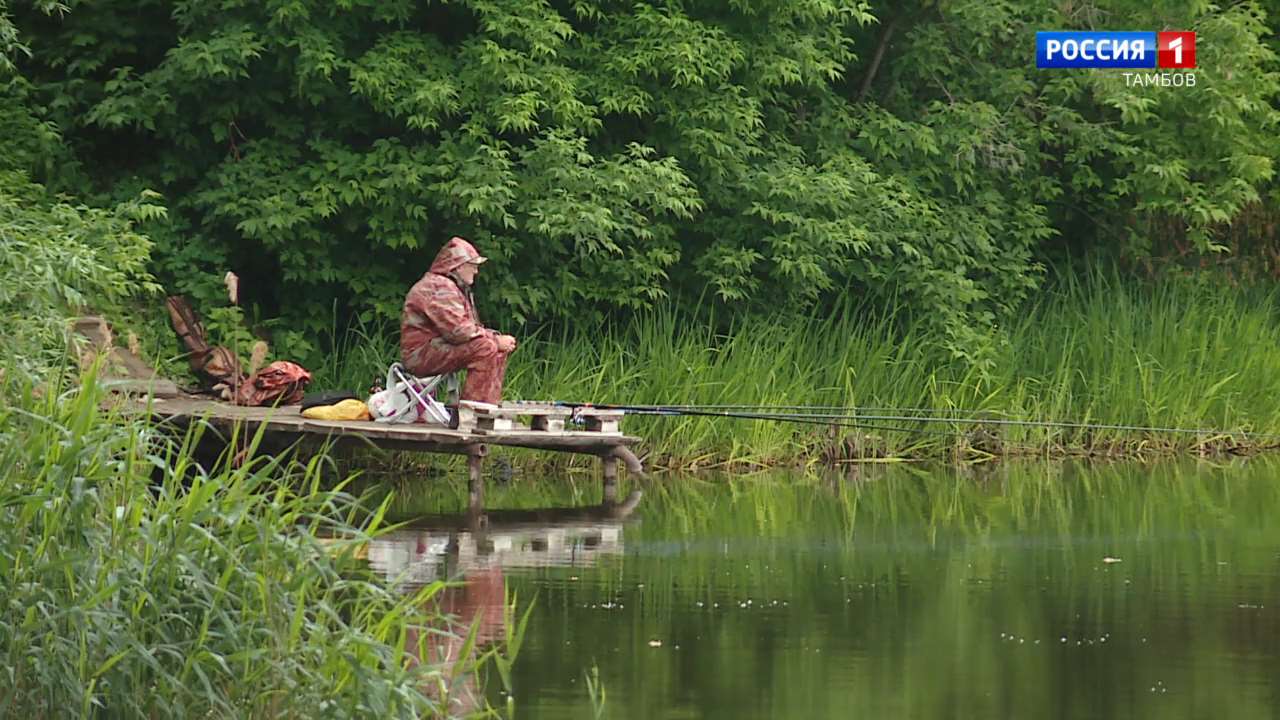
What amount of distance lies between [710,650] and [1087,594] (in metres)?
2.63

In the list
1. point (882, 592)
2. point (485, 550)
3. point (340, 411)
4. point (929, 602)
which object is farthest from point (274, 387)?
point (929, 602)

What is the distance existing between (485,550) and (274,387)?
13.0 ft

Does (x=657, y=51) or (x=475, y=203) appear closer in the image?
(x=475, y=203)

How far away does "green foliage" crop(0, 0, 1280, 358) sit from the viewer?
18.0 meters

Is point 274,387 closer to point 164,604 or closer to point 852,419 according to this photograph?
point 852,419

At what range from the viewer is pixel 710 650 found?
10.1 m

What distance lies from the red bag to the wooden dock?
49 centimetres

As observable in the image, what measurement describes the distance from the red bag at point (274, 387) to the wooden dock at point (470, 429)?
49cm

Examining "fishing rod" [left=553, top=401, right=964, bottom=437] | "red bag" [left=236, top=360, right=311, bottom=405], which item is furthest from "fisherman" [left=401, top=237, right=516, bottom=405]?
"red bag" [left=236, top=360, right=311, bottom=405]

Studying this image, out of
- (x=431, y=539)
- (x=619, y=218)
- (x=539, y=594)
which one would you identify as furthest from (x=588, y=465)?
(x=539, y=594)

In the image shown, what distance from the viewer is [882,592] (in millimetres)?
11922

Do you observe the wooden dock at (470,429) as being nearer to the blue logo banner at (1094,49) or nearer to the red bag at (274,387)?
the red bag at (274,387)

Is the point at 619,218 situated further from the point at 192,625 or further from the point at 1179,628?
the point at 192,625

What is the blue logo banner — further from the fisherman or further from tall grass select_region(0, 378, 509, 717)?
tall grass select_region(0, 378, 509, 717)
